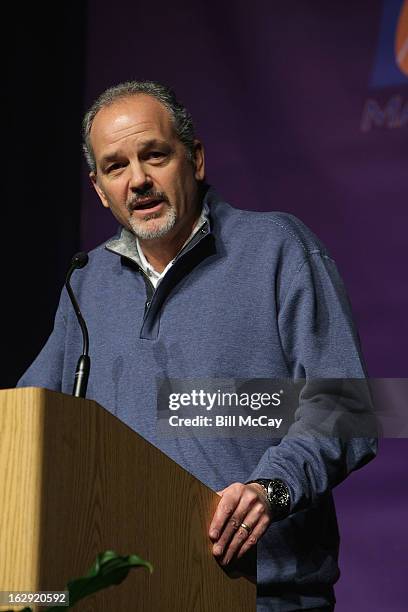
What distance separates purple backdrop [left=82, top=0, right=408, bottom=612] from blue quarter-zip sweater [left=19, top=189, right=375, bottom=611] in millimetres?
691

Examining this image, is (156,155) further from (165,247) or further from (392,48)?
(392,48)

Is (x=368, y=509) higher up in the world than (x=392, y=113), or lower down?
lower down

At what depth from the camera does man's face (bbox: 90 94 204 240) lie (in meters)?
2.44

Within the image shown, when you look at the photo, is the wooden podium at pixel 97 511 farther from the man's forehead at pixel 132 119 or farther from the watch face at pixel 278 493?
the man's forehead at pixel 132 119

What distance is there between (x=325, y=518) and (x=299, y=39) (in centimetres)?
170

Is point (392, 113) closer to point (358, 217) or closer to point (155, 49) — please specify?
point (358, 217)

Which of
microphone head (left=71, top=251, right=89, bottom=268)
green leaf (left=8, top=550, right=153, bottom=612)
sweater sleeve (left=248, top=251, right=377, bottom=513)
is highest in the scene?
microphone head (left=71, top=251, right=89, bottom=268)

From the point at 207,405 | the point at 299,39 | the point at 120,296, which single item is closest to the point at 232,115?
the point at 299,39

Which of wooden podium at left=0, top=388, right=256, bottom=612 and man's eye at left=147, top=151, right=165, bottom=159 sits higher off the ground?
man's eye at left=147, top=151, right=165, bottom=159

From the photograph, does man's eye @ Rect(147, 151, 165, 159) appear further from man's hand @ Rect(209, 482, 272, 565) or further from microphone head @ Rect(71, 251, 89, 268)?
man's hand @ Rect(209, 482, 272, 565)

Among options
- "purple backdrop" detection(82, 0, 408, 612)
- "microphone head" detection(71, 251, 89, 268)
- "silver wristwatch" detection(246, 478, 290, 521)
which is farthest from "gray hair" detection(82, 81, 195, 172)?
"silver wristwatch" detection(246, 478, 290, 521)

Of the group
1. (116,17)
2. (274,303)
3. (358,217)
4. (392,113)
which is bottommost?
Answer: (274,303)

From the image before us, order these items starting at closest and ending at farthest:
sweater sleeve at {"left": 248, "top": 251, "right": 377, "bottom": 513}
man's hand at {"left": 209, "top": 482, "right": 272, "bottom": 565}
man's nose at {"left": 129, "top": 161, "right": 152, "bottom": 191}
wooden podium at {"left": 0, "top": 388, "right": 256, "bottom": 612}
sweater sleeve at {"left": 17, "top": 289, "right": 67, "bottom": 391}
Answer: wooden podium at {"left": 0, "top": 388, "right": 256, "bottom": 612} < man's hand at {"left": 209, "top": 482, "right": 272, "bottom": 565} < sweater sleeve at {"left": 248, "top": 251, "right": 377, "bottom": 513} < man's nose at {"left": 129, "top": 161, "right": 152, "bottom": 191} < sweater sleeve at {"left": 17, "top": 289, "right": 67, "bottom": 391}

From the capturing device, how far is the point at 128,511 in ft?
5.13
